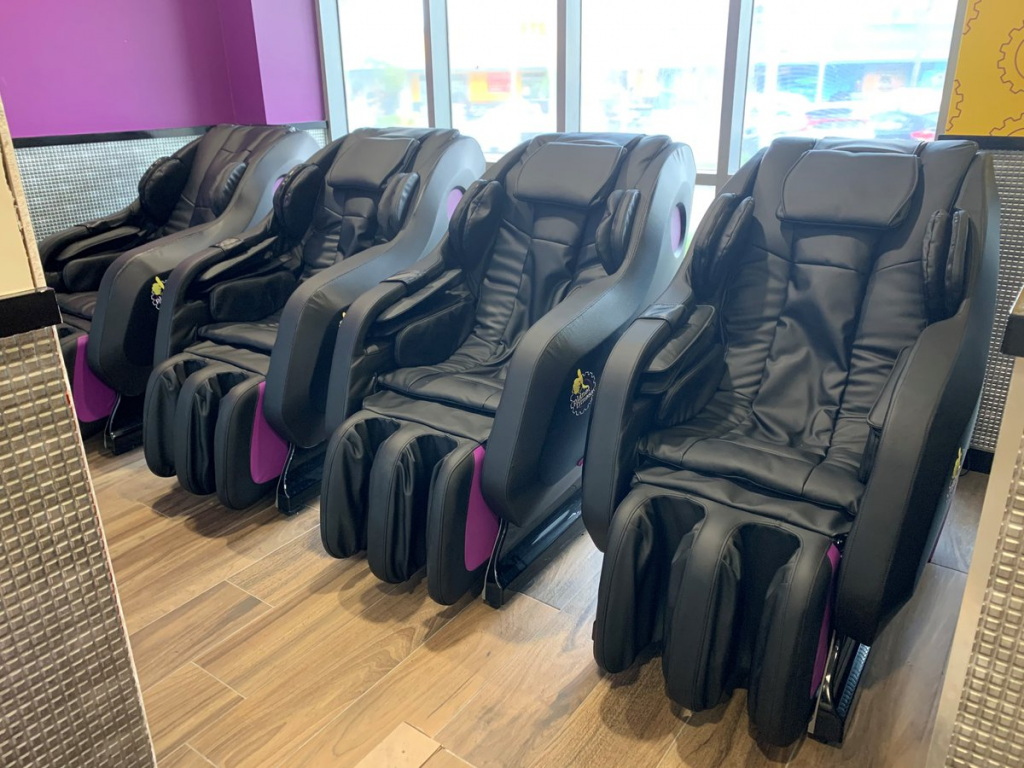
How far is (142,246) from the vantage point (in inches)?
109

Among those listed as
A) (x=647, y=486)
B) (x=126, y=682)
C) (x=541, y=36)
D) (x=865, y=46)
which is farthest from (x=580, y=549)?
(x=541, y=36)

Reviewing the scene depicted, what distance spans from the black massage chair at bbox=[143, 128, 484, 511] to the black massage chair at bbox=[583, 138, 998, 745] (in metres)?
0.98

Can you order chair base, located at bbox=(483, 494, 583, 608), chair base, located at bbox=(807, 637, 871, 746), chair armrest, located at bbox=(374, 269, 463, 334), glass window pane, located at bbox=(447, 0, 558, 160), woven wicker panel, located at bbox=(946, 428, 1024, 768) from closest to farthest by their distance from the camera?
1. woven wicker panel, located at bbox=(946, 428, 1024, 768)
2. chair base, located at bbox=(807, 637, 871, 746)
3. chair base, located at bbox=(483, 494, 583, 608)
4. chair armrest, located at bbox=(374, 269, 463, 334)
5. glass window pane, located at bbox=(447, 0, 558, 160)

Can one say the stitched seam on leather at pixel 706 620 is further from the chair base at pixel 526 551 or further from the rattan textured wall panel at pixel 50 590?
the rattan textured wall panel at pixel 50 590

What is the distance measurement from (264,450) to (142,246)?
40.5 inches

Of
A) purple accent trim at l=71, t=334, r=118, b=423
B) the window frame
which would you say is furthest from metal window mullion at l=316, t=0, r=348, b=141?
purple accent trim at l=71, t=334, r=118, b=423

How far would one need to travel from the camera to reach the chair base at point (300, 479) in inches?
92.8

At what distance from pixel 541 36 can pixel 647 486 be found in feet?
Answer: 7.79

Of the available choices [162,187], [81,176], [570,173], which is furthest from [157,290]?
[570,173]

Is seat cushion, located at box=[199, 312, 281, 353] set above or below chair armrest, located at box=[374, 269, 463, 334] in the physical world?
below

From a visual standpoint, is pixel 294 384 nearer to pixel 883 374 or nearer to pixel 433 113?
pixel 883 374

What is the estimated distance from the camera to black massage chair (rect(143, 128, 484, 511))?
2.21 meters

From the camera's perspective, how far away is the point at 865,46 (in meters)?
2.62

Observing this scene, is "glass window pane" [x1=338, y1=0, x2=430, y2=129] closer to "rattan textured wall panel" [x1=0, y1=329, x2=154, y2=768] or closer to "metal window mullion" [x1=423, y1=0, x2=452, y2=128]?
"metal window mullion" [x1=423, y1=0, x2=452, y2=128]
